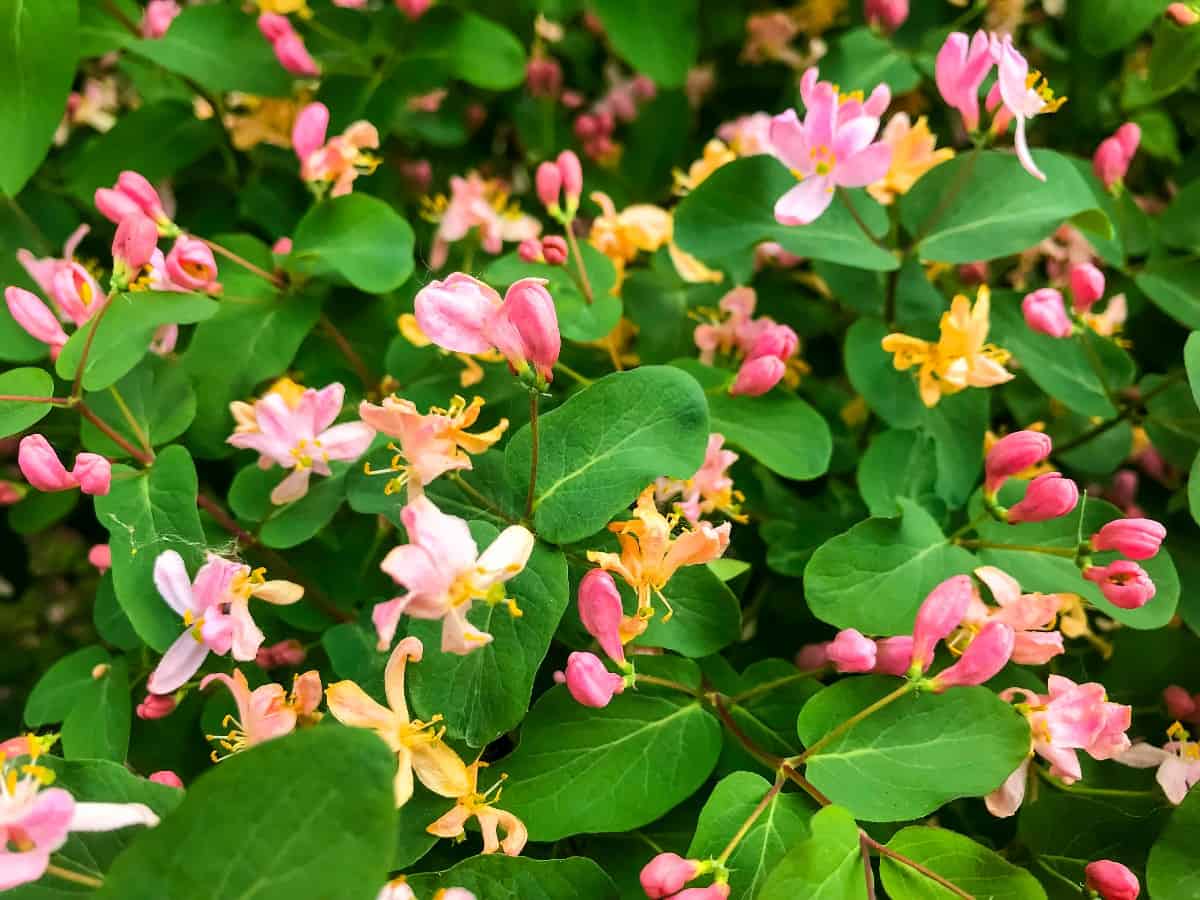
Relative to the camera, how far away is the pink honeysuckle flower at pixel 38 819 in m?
0.39

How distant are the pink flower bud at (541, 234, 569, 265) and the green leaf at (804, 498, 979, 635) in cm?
26

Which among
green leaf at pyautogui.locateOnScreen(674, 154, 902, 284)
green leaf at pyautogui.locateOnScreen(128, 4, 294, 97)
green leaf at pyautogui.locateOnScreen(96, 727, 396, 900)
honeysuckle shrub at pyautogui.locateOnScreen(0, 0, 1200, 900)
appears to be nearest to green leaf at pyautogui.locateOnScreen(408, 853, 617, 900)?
honeysuckle shrub at pyautogui.locateOnScreen(0, 0, 1200, 900)

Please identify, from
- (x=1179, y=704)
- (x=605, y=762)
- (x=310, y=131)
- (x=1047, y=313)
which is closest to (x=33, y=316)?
(x=310, y=131)

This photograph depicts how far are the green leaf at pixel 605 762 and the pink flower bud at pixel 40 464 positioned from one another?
0.30 metres

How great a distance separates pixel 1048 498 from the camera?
56cm

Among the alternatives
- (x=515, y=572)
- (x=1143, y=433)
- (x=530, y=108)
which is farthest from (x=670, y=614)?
(x=530, y=108)

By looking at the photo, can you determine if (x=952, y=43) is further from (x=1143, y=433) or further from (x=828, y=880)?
(x=828, y=880)

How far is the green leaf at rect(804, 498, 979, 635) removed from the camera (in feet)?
1.88

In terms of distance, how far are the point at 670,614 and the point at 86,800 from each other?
30 centimetres

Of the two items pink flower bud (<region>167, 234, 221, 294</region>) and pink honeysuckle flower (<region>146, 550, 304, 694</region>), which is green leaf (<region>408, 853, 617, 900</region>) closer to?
pink honeysuckle flower (<region>146, 550, 304, 694</region>)

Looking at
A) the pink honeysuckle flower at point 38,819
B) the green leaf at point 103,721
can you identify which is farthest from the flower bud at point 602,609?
the green leaf at point 103,721

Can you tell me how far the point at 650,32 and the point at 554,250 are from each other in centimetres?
36

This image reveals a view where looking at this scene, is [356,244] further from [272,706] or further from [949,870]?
[949,870]

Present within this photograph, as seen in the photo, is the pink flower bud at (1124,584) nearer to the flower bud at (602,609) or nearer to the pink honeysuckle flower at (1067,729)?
the pink honeysuckle flower at (1067,729)
